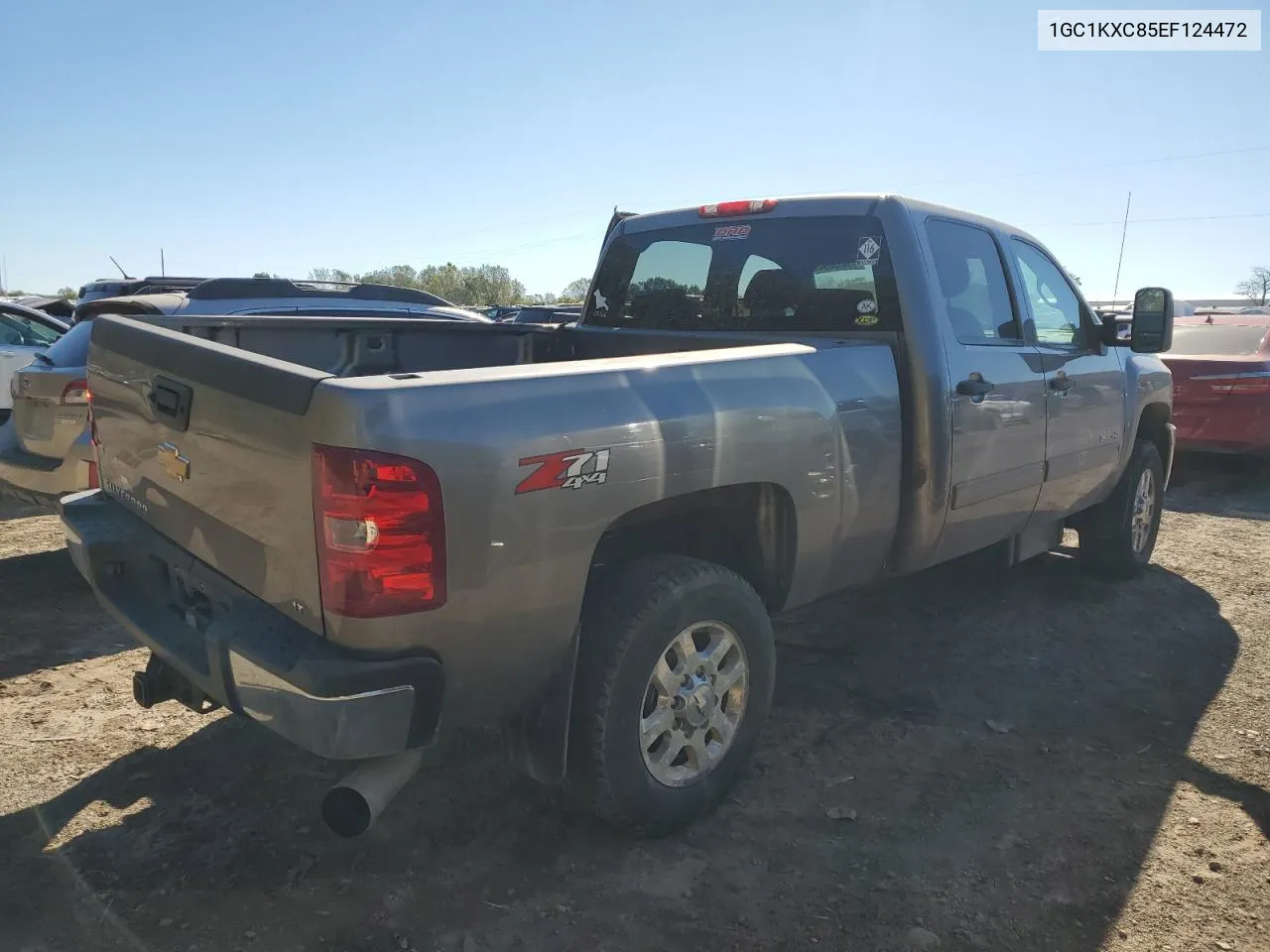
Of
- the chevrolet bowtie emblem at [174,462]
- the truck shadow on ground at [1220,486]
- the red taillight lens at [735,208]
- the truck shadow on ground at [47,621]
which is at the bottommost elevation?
the truck shadow on ground at [1220,486]

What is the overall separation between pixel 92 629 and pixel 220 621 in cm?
271

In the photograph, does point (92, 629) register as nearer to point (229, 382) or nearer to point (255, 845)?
point (255, 845)

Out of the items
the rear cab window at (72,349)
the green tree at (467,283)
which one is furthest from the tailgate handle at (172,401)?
the green tree at (467,283)

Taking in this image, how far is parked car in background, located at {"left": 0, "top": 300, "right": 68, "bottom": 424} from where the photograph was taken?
706cm

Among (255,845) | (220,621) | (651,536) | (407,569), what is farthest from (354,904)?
(651,536)

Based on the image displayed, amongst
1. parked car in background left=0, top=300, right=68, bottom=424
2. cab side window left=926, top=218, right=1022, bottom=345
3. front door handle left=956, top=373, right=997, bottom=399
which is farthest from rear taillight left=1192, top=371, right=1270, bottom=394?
parked car in background left=0, top=300, right=68, bottom=424

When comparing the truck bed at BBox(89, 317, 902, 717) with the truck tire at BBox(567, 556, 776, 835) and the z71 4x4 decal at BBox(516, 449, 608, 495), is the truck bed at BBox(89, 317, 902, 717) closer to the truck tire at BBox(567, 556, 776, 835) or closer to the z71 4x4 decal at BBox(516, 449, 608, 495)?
the z71 4x4 decal at BBox(516, 449, 608, 495)

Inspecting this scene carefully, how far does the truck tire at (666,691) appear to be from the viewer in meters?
2.60

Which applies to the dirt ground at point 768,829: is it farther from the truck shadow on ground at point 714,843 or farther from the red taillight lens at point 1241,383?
the red taillight lens at point 1241,383

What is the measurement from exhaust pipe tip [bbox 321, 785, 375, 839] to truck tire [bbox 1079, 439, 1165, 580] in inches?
180

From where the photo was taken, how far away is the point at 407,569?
2.12 meters

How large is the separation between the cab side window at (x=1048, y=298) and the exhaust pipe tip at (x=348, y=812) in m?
3.59

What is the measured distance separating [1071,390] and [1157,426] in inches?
68.6

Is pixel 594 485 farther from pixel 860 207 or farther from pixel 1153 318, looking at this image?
pixel 1153 318
